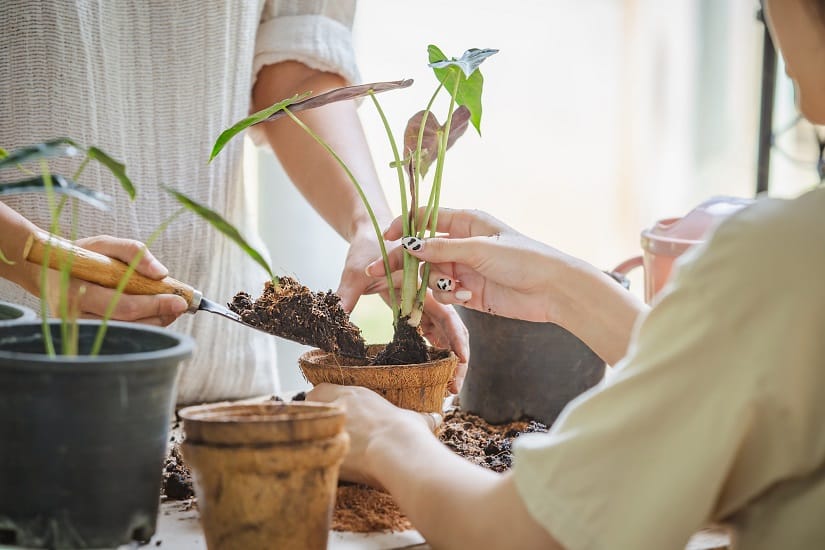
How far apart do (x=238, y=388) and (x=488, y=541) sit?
1.03 metres

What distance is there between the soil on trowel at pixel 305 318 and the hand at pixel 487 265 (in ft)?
0.51

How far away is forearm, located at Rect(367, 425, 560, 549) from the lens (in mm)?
792

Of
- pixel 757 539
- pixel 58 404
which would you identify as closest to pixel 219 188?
pixel 58 404

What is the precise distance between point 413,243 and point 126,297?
0.41 metres

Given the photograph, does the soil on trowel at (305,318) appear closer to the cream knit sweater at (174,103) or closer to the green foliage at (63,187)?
the green foliage at (63,187)

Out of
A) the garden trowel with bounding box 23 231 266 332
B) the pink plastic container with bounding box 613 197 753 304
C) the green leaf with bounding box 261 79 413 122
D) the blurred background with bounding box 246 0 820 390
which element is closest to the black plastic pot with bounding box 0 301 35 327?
the garden trowel with bounding box 23 231 266 332

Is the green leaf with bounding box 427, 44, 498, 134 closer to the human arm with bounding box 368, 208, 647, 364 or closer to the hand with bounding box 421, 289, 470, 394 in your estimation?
the human arm with bounding box 368, 208, 647, 364

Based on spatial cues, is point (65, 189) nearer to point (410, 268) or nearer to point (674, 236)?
point (410, 268)

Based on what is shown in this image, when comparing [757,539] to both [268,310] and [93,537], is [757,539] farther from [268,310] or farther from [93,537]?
[268,310]

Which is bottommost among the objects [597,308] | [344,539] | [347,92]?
[344,539]

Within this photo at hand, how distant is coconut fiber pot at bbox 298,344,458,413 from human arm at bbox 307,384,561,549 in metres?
0.04

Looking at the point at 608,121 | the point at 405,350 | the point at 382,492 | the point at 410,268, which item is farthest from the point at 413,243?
the point at 608,121

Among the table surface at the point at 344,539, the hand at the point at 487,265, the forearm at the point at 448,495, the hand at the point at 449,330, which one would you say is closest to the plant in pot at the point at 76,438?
the table surface at the point at 344,539

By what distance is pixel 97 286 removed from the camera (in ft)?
3.90
